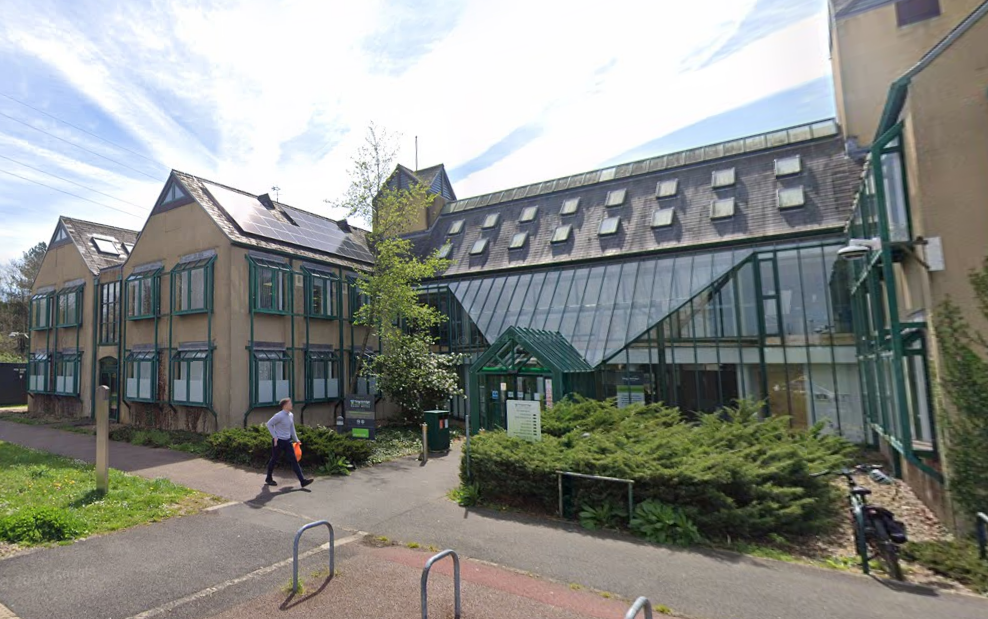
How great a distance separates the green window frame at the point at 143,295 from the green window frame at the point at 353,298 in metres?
7.11

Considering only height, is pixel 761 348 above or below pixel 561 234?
below

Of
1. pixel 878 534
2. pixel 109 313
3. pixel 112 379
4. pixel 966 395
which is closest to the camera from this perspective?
pixel 878 534

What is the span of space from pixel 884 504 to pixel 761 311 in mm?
8011

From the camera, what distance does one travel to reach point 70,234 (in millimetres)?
25734

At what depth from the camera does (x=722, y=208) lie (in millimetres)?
19547

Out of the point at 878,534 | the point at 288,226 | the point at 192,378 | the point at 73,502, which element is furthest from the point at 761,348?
the point at 192,378

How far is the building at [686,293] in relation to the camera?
15547 millimetres

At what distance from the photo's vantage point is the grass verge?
755 cm

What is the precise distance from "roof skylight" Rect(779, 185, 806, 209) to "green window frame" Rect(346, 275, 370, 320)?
54.9 feet

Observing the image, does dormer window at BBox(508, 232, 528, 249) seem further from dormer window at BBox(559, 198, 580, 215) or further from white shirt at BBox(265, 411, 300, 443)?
white shirt at BBox(265, 411, 300, 443)

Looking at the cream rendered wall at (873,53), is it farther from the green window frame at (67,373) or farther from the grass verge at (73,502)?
the green window frame at (67,373)

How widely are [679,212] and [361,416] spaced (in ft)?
48.3

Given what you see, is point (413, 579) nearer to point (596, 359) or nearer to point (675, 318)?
point (596, 359)

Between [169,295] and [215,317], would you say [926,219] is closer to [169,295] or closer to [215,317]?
[215,317]
